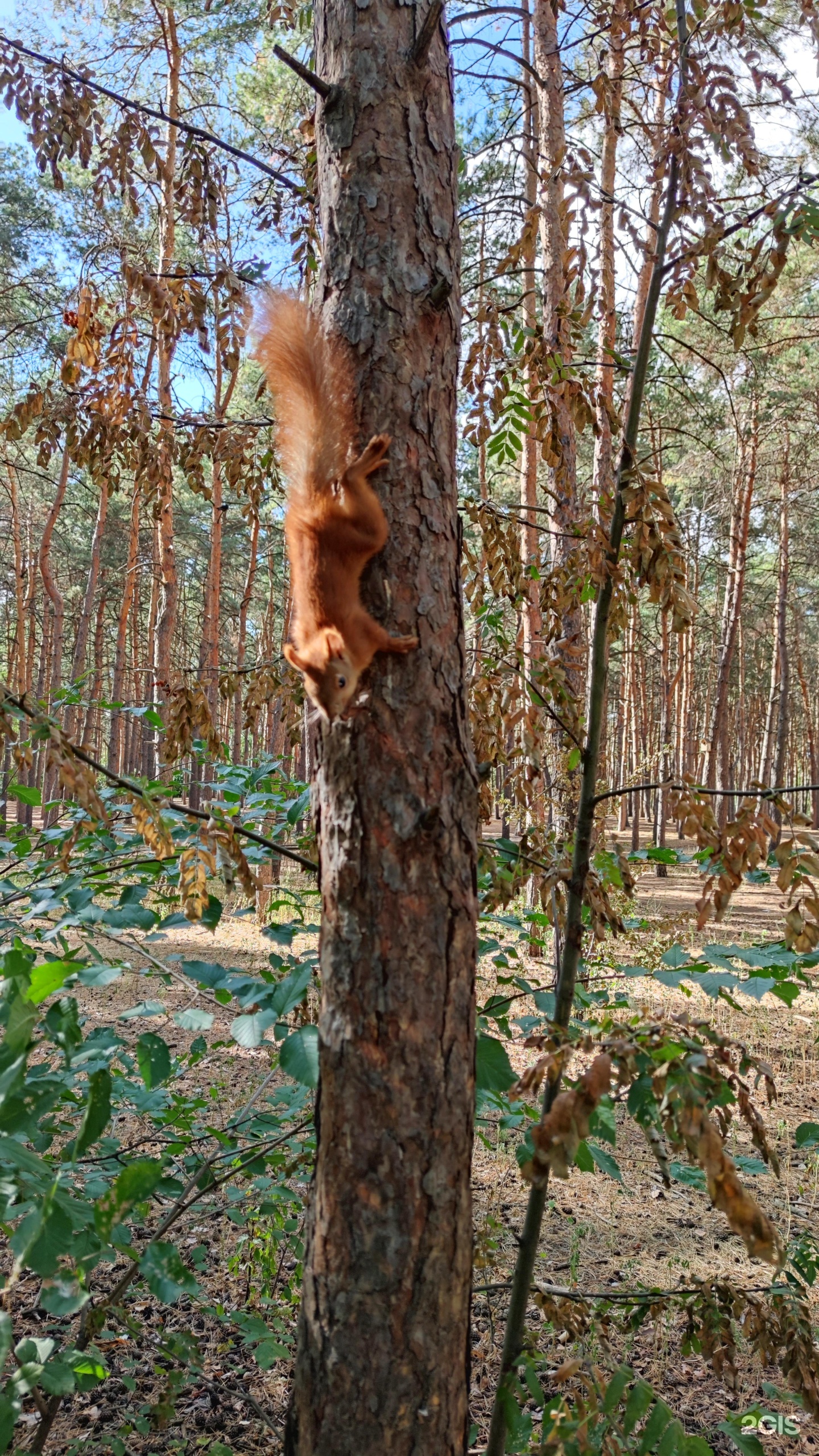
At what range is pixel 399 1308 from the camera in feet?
4.16

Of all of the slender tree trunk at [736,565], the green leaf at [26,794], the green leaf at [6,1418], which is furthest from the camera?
the slender tree trunk at [736,565]

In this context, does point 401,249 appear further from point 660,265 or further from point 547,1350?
point 547,1350

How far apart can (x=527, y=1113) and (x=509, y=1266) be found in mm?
1864

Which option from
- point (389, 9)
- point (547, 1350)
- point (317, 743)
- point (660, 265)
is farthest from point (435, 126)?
point (547, 1350)

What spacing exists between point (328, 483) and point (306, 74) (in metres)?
0.64

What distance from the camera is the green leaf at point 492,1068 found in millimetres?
1425

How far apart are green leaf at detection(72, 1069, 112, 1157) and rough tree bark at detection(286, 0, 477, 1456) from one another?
0.37 metres

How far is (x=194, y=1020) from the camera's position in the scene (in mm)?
1231

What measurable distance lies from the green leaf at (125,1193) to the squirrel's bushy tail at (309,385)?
1051 millimetres

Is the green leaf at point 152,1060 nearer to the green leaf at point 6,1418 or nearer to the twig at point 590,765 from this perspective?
the green leaf at point 6,1418

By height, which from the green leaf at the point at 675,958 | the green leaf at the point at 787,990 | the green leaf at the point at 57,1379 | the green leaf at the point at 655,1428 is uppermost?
the green leaf at the point at 675,958

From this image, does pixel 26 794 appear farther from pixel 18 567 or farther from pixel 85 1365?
pixel 18 567

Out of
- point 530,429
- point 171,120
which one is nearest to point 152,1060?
point 171,120

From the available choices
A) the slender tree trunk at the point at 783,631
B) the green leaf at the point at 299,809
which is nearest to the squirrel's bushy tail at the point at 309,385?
the green leaf at the point at 299,809
